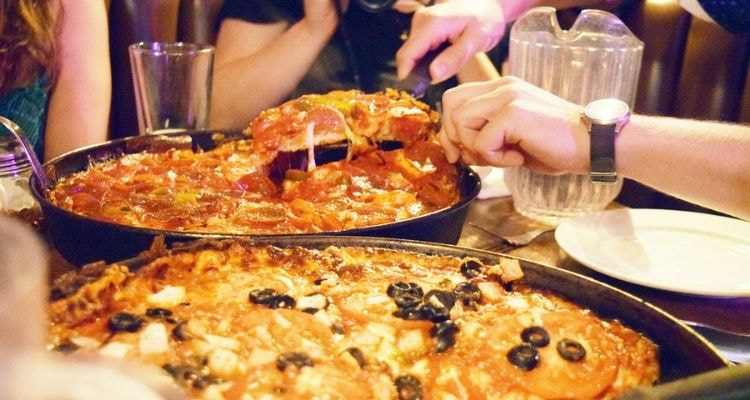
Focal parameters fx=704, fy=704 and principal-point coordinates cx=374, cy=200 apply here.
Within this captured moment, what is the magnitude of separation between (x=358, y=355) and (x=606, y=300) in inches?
13.2

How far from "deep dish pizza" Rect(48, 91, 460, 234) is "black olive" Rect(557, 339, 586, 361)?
0.52 metres

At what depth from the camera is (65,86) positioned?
2.48 metres

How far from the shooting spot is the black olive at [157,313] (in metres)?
0.82

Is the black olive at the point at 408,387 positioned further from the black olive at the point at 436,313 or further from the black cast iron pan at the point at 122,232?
the black cast iron pan at the point at 122,232

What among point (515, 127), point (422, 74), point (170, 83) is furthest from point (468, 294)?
point (170, 83)

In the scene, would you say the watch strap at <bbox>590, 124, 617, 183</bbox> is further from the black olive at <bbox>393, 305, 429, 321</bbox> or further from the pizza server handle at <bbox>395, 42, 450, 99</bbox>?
the black olive at <bbox>393, 305, 429, 321</bbox>

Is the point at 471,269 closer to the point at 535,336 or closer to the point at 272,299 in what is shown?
the point at 535,336

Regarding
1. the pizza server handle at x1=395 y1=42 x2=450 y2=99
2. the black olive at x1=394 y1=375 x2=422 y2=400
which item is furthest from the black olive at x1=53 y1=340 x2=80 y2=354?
the pizza server handle at x1=395 y1=42 x2=450 y2=99

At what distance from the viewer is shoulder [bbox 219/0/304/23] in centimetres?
300

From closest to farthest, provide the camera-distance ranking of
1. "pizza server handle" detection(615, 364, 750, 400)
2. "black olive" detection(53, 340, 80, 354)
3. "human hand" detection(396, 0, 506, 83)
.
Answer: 1. "pizza server handle" detection(615, 364, 750, 400)
2. "black olive" detection(53, 340, 80, 354)
3. "human hand" detection(396, 0, 506, 83)

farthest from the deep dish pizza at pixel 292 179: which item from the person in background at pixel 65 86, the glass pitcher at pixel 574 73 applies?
the person in background at pixel 65 86

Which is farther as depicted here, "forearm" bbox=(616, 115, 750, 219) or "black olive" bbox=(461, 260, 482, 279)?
"forearm" bbox=(616, 115, 750, 219)

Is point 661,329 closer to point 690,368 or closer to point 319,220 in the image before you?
point 690,368

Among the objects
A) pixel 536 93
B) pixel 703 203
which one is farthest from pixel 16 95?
pixel 703 203
